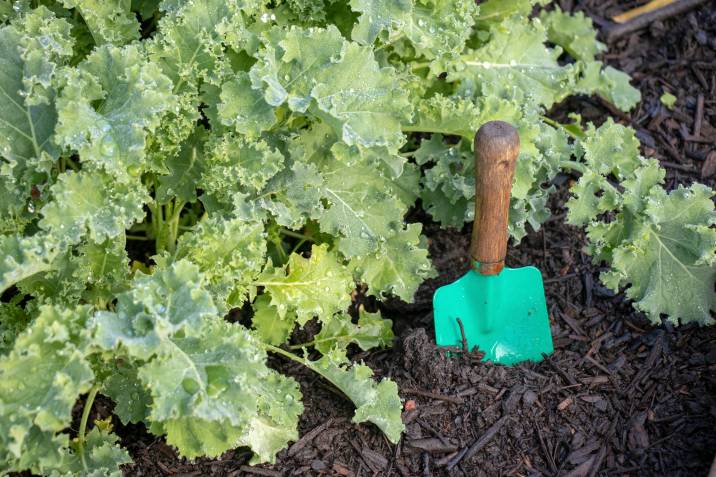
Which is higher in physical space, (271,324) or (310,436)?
(271,324)

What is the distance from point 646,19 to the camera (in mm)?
4570

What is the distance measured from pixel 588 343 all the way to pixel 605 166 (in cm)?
76

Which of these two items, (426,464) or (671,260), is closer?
(426,464)

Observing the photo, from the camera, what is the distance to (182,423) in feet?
9.07

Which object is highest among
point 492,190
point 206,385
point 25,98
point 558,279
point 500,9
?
point 25,98

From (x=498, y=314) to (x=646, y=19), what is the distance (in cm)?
210

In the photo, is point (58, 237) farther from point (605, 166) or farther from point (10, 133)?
point (605, 166)

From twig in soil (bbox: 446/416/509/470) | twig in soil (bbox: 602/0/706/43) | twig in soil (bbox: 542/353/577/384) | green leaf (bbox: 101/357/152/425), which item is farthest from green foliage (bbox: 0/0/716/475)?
twig in soil (bbox: 602/0/706/43)

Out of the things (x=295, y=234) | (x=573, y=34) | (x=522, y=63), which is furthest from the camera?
(x=573, y=34)

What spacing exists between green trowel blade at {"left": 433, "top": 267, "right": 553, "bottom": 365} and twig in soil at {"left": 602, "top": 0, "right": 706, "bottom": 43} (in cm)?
179

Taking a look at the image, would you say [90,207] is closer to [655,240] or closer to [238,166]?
[238,166]

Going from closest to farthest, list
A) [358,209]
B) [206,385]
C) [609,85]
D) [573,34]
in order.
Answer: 1. [206,385]
2. [358,209]
3. [609,85]
4. [573,34]

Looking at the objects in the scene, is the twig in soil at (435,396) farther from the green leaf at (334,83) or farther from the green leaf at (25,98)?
the green leaf at (25,98)

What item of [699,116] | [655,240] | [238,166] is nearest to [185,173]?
[238,166]
